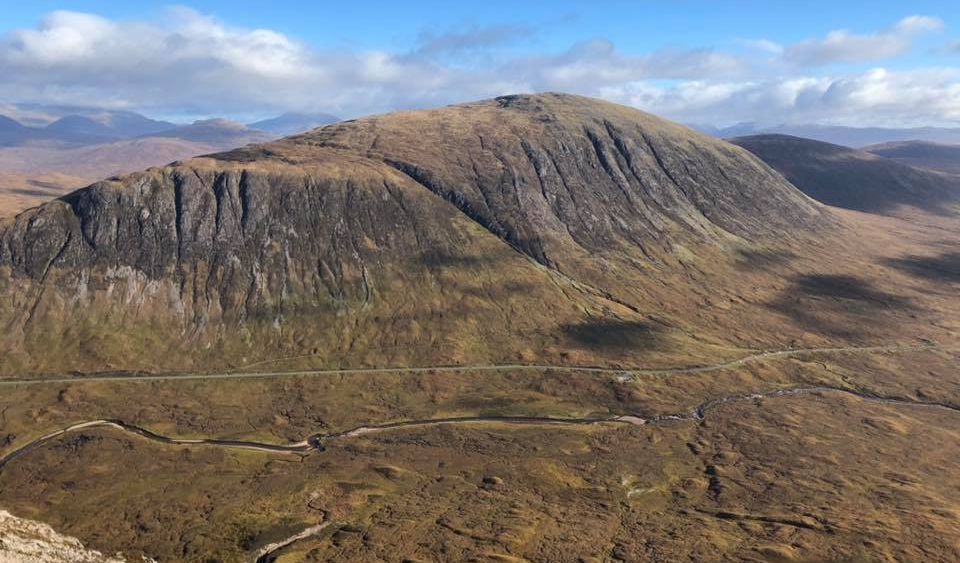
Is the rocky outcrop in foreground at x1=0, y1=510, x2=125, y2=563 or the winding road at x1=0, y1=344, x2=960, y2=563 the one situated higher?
the rocky outcrop in foreground at x1=0, y1=510, x2=125, y2=563

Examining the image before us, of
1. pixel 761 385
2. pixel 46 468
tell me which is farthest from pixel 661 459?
pixel 46 468

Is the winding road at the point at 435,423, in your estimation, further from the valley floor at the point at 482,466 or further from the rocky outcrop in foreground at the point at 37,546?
the rocky outcrop in foreground at the point at 37,546

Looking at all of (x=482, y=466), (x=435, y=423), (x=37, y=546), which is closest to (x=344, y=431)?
(x=435, y=423)

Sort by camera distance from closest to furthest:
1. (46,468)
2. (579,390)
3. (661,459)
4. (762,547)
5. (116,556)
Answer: (116,556)
(762,547)
(46,468)
(661,459)
(579,390)

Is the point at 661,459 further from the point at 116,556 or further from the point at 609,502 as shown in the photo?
the point at 116,556

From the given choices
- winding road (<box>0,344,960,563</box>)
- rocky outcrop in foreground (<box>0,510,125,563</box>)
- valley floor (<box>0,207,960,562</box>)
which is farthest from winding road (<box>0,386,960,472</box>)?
rocky outcrop in foreground (<box>0,510,125,563</box>)

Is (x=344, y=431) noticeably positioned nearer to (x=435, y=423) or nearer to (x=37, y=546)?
(x=435, y=423)

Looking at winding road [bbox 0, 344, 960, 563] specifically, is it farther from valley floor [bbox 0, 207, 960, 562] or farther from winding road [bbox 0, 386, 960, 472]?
valley floor [bbox 0, 207, 960, 562]

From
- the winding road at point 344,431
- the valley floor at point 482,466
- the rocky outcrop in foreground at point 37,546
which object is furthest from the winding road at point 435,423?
the rocky outcrop in foreground at point 37,546

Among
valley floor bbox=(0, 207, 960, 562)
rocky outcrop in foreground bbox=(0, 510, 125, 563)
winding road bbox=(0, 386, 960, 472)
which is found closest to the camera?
rocky outcrop in foreground bbox=(0, 510, 125, 563)

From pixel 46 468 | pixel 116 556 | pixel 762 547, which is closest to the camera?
pixel 116 556

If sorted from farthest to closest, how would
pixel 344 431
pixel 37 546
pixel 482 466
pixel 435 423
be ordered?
pixel 435 423 → pixel 344 431 → pixel 482 466 → pixel 37 546
